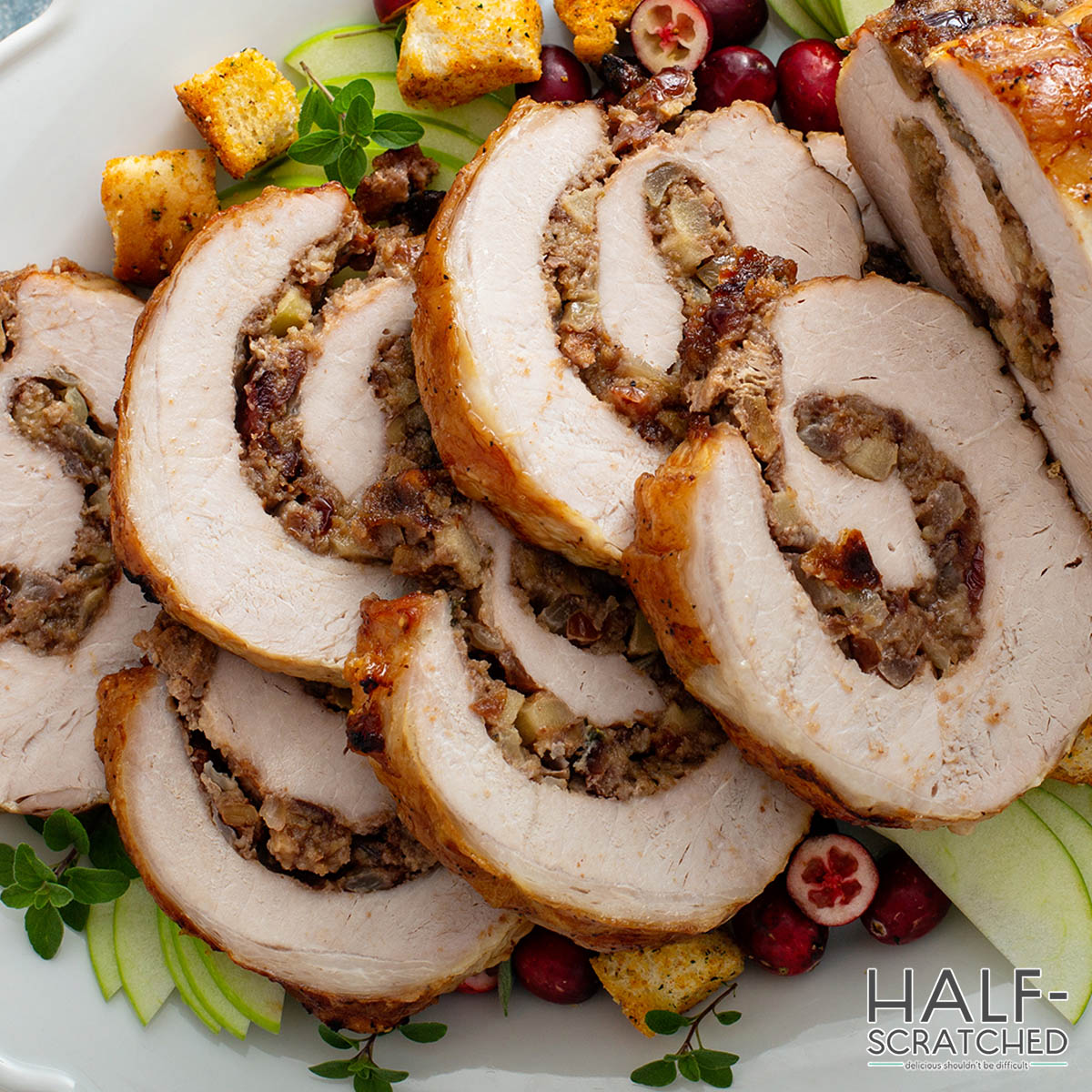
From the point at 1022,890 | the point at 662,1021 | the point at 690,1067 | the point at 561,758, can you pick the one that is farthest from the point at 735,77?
the point at 690,1067

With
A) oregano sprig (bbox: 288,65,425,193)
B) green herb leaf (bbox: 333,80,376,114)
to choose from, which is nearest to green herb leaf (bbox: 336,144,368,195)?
oregano sprig (bbox: 288,65,425,193)

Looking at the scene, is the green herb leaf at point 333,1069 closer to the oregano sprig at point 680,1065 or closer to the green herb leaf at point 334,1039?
the green herb leaf at point 334,1039

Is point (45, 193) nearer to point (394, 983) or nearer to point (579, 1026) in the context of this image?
point (394, 983)

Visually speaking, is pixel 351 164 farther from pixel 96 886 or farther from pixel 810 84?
pixel 96 886

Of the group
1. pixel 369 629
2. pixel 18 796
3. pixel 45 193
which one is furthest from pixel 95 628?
pixel 45 193

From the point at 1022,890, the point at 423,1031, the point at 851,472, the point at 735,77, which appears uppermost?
the point at 735,77

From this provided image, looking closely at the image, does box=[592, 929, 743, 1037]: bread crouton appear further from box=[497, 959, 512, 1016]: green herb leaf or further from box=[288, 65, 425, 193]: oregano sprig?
box=[288, 65, 425, 193]: oregano sprig
